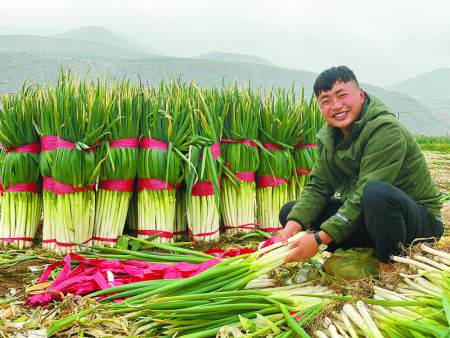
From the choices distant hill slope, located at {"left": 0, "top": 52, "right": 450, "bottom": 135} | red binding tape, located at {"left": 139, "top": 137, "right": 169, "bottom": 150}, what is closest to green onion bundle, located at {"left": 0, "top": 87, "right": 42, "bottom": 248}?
red binding tape, located at {"left": 139, "top": 137, "right": 169, "bottom": 150}

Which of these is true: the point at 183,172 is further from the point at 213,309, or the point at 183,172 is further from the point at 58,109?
the point at 213,309

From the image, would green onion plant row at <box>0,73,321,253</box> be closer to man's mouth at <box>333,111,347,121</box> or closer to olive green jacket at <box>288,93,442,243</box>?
olive green jacket at <box>288,93,442,243</box>

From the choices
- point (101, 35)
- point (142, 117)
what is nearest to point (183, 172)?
point (142, 117)

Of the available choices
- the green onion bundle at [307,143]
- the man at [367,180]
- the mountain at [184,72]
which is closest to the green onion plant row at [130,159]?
the green onion bundle at [307,143]

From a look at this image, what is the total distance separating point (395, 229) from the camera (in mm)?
2549

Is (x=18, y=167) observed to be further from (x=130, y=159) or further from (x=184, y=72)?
(x=184, y=72)

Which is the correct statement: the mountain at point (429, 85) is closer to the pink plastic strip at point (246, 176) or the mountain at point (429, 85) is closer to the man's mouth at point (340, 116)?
the pink plastic strip at point (246, 176)

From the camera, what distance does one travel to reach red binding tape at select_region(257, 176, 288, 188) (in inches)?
172

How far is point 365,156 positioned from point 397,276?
0.71 m

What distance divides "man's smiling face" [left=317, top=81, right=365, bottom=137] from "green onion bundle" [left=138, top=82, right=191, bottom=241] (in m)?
1.38

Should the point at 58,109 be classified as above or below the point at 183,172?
above

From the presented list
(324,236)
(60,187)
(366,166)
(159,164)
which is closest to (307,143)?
(159,164)

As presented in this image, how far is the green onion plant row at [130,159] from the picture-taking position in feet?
12.0

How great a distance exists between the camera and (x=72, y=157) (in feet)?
11.7
